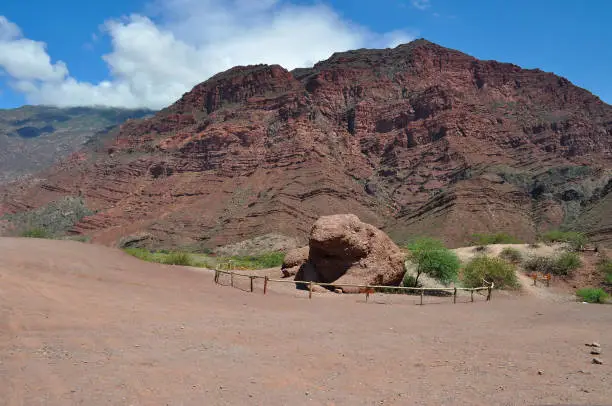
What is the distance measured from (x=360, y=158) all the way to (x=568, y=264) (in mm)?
88176

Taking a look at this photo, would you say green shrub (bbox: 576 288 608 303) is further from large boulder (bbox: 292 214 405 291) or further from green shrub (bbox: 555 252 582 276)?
large boulder (bbox: 292 214 405 291)

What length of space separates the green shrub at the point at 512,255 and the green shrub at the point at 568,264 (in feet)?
10.4

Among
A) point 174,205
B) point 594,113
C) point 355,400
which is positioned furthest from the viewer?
point 594,113

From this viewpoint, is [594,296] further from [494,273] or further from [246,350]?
[246,350]

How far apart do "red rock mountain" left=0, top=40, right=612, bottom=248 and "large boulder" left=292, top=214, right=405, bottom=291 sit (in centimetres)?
4747

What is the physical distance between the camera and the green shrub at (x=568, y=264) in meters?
33.7

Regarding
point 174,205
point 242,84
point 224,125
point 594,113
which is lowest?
point 174,205

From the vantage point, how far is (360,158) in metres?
120

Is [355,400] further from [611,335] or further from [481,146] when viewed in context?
[481,146]

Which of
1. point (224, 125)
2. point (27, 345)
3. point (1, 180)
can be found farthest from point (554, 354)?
point (1, 180)

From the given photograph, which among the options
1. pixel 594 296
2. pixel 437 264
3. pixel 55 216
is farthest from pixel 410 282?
pixel 55 216

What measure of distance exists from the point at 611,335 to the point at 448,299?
388 inches

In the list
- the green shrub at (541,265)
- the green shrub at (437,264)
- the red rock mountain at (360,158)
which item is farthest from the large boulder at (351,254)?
the red rock mountain at (360,158)

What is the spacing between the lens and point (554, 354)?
9.44 m
